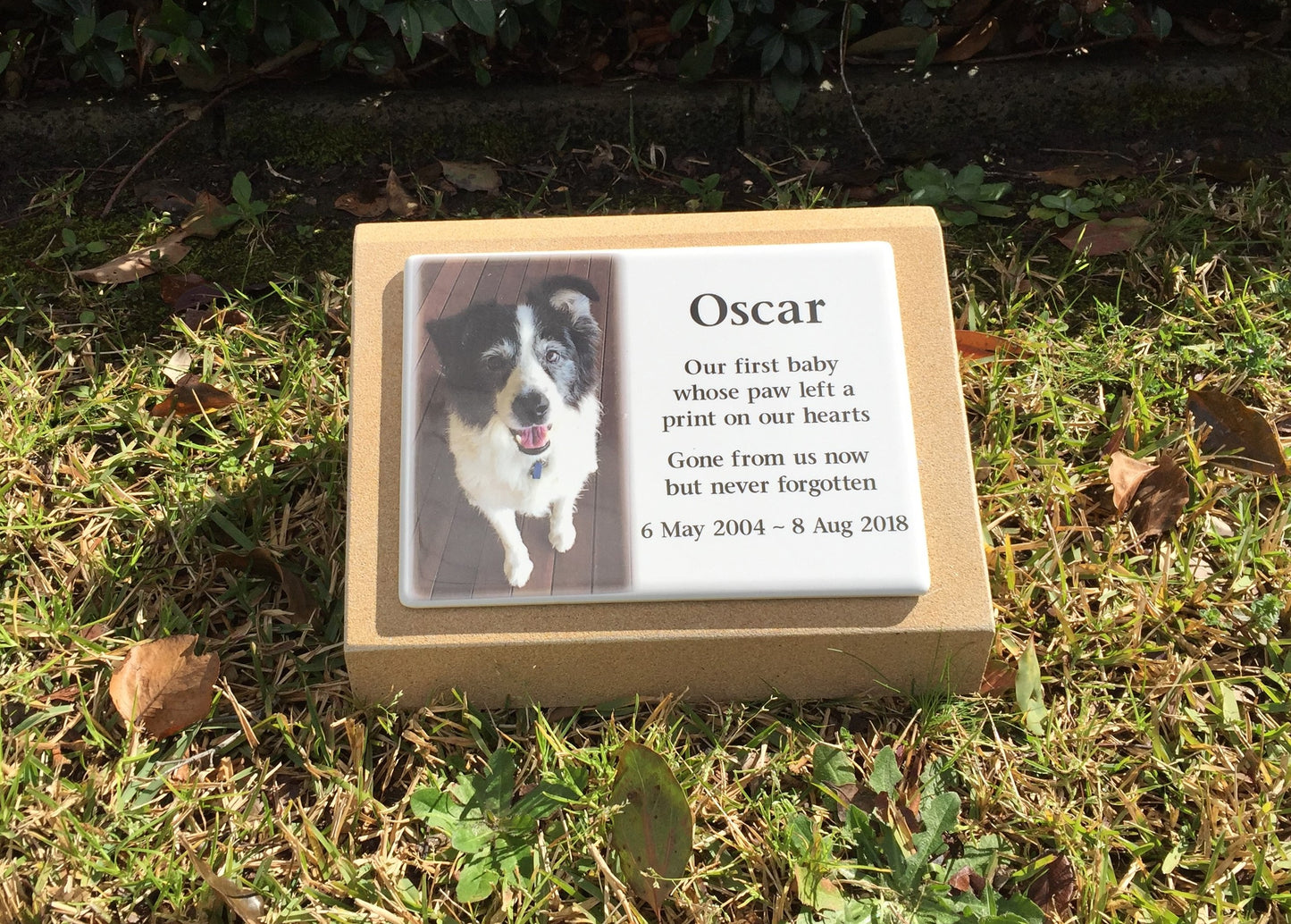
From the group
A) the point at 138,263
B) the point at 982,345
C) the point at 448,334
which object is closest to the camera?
the point at 448,334

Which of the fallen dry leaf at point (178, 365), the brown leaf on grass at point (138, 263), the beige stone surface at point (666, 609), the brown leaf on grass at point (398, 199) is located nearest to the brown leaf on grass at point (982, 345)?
the beige stone surface at point (666, 609)

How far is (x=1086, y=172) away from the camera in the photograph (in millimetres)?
2373

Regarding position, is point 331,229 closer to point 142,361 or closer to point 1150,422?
point 142,361

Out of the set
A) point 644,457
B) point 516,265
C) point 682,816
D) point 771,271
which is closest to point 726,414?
point 644,457

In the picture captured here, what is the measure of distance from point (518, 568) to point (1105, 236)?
1.59 meters

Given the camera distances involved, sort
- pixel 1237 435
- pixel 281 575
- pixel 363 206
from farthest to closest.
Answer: pixel 363 206, pixel 1237 435, pixel 281 575

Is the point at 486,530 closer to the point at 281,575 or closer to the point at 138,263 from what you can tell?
the point at 281,575

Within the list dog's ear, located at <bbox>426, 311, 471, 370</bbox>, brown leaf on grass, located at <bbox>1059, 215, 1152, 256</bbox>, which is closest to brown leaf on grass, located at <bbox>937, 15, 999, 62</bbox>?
brown leaf on grass, located at <bbox>1059, 215, 1152, 256</bbox>

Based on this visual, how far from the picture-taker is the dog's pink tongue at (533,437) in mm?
1447

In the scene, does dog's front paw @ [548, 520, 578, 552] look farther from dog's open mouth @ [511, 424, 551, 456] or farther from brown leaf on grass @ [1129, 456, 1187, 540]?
brown leaf on grass @ [1129, 456, 1187, 540]

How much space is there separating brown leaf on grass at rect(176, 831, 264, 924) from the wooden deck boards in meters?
0.47

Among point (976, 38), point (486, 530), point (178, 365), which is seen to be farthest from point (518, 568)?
point (976, 38)

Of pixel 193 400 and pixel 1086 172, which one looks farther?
pixel 1086 172

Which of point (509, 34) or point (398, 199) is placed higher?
point (509, 34)
